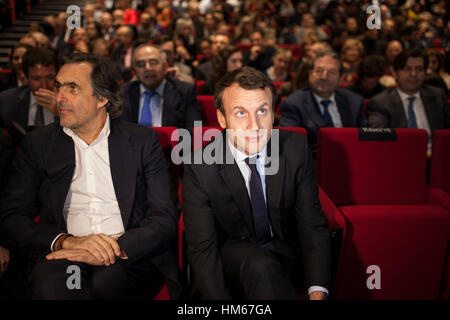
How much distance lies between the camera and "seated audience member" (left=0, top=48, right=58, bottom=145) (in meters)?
2.20

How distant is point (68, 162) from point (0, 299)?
2.03ft

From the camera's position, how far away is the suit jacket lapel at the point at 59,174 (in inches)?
60.7

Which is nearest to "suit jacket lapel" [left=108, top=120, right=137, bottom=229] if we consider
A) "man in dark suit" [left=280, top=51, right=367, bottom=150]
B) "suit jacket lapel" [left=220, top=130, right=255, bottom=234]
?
Result: "suit jacket lapel" [left=220, top=130, right=255, bottom=234]

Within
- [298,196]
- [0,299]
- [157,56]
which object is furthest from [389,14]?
[0,299]

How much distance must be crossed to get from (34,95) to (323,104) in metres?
1.78

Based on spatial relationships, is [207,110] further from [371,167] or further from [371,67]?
[371,167]

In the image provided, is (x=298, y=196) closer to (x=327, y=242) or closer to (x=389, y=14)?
(x=327, y=242)

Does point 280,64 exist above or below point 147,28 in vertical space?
below

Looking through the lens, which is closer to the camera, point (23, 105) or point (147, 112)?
point (23, 105)

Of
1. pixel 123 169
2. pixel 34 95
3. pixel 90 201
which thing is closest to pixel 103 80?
pixel 123 169

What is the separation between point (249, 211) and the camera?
144 centimetres

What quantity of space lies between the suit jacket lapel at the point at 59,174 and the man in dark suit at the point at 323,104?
138 cm

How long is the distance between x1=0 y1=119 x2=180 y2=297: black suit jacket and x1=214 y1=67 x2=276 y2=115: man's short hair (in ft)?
1.03

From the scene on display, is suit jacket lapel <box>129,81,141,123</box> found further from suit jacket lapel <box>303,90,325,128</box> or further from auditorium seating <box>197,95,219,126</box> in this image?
suit jacket lapel <box>303,90,325,128</box>
